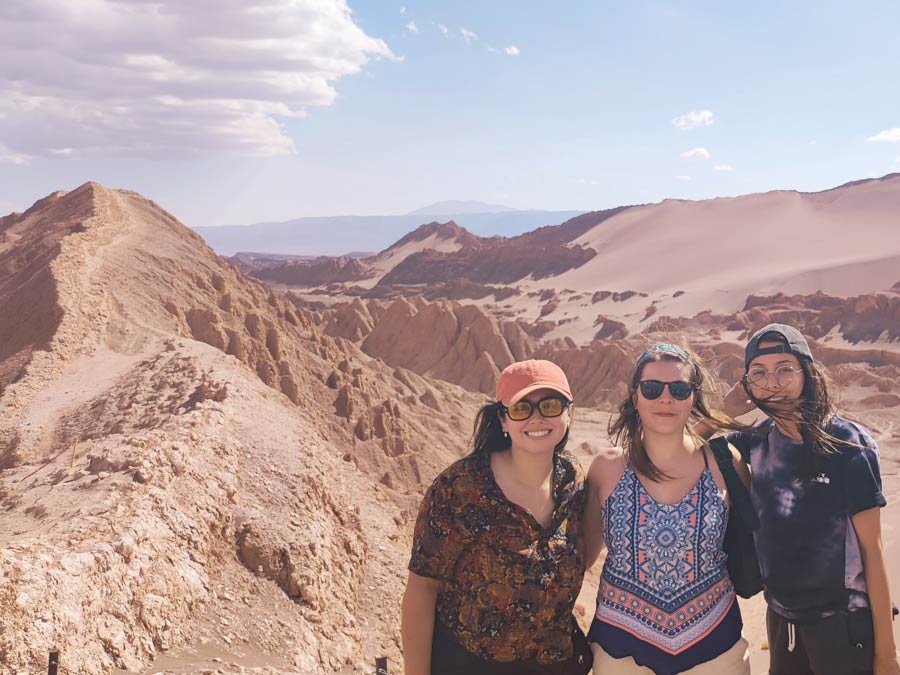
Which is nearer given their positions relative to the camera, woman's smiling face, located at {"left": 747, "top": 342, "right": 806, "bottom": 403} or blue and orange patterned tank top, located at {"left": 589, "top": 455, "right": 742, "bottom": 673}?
blue and orange patterned tank top, located at {"left": 589, "top": 455, "right": 742, "bottom": 673}

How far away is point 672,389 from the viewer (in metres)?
3.25

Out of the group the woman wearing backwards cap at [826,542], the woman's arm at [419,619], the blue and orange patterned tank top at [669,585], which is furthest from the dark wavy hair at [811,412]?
the woman's arm at [419,619]

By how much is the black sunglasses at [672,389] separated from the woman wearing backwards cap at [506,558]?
350 mm

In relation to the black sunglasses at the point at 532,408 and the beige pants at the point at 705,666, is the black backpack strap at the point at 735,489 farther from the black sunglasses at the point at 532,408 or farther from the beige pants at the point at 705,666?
the black sunglasses at the point at 532,408

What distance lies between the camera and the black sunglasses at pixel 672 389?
325cm

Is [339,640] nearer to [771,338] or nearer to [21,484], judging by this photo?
[21,484]

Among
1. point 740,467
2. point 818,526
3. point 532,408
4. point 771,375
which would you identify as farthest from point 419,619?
point 771,375

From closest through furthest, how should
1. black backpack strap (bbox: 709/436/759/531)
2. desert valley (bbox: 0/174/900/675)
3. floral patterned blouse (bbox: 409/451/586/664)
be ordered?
floral patterned blouse (bbox: 409/451/586/664) < black backpack strap (bbox: 709/436/759/531) < desert valley (bbox: 0/174/900/675)

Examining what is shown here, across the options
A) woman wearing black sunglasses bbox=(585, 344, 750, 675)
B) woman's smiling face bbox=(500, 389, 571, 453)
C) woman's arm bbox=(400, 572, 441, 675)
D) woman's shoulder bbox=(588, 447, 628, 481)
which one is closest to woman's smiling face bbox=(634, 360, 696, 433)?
woman wearing black sunglasses bbox=(585, 344, 750, 675)

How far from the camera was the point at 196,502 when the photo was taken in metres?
7.61

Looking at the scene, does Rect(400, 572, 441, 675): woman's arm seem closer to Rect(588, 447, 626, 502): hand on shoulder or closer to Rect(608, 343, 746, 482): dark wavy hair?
Rect(588, 447, 626, 502): hand on shoulder

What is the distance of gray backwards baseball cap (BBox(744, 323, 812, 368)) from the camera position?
10.8ft

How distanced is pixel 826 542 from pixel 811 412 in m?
0.52

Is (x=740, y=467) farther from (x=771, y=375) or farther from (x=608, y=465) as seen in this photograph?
(x=608, y=465)
